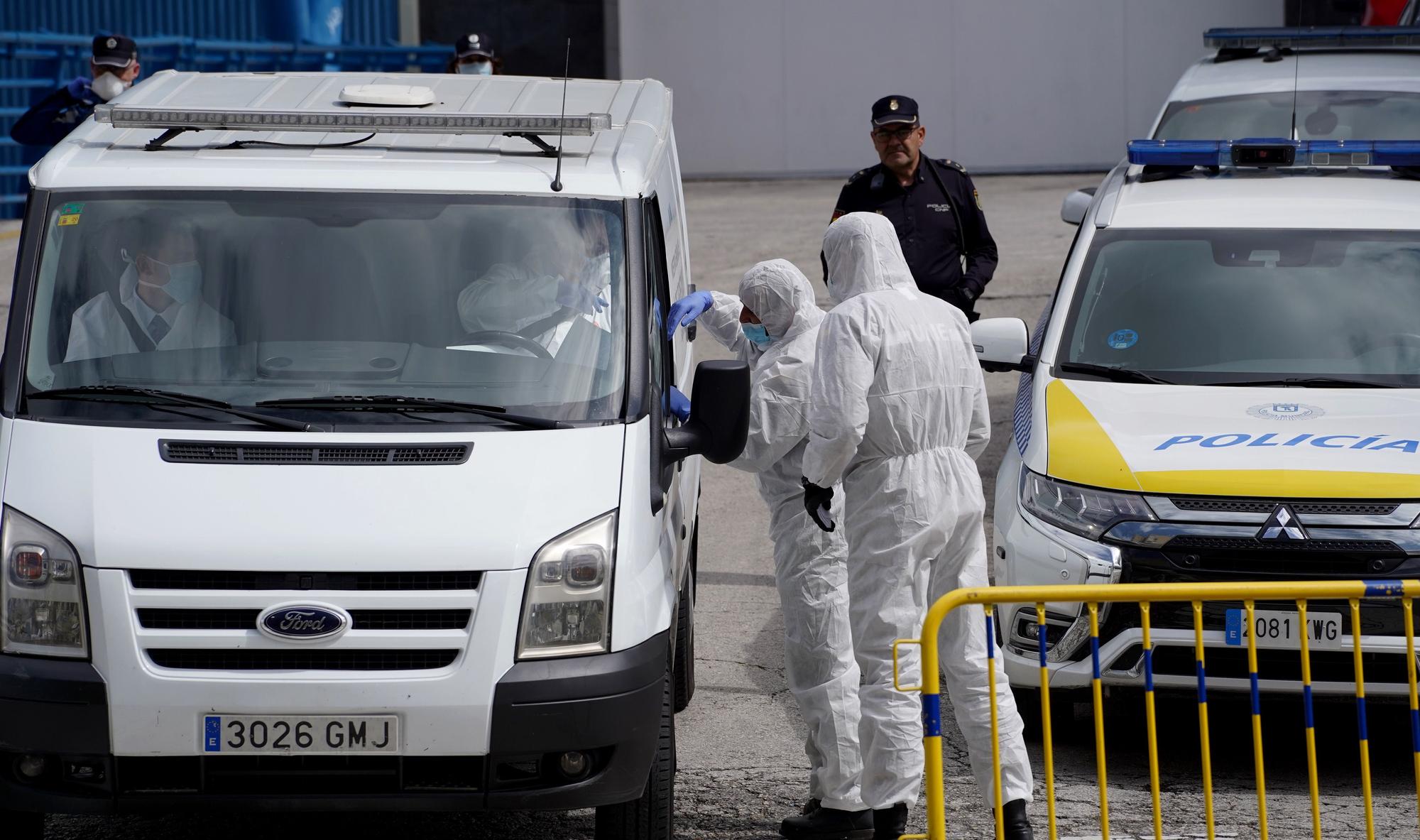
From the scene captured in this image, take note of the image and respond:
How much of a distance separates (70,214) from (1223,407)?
3.78 metres

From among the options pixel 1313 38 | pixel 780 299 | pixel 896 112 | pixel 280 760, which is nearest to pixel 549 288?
pixel 780 299

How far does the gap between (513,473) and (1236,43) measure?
718cm

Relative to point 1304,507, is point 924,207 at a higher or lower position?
higher

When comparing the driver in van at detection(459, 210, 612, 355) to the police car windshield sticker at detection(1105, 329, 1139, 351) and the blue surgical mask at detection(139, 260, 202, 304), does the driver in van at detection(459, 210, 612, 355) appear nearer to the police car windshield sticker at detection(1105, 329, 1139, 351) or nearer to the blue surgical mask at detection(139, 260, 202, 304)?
the blue surgical mask at detection(139, 260, 202, 304)

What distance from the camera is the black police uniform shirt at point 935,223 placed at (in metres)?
7.57

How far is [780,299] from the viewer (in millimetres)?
5086

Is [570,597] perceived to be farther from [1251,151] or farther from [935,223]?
[1251,151]

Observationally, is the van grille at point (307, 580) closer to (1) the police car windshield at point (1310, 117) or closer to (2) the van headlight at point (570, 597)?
(2) the van headlight at point (570, 597)

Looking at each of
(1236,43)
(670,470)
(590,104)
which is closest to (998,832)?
(670,470)

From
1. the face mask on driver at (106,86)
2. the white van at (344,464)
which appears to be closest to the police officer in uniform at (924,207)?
the white van at (344,464)

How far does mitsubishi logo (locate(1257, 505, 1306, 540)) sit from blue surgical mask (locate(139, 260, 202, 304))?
3276mm

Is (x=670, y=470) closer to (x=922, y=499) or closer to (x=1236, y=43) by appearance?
(x=922, y=499)

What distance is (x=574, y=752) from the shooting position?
427 cm

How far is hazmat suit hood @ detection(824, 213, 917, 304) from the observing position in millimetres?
4887
